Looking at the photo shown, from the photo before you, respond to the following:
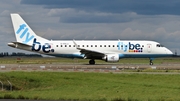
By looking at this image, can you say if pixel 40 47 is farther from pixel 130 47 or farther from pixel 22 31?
pixel 130 47

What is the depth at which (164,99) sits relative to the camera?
21109mm

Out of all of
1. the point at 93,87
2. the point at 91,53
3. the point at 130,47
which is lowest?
the point at 93,87

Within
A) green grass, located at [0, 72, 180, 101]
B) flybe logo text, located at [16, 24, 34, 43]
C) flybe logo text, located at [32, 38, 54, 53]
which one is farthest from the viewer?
flybe logo text, located at [16, 24, 34, 43]

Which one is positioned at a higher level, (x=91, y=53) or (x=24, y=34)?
(x=24, y=34)

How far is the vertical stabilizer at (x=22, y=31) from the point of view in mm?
61562

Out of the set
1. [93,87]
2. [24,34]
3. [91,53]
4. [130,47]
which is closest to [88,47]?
[91,53]

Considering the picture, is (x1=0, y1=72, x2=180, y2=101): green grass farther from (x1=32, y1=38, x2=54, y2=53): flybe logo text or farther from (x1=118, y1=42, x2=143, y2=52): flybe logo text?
(x1=32, y1=38, x2=54, y2=53): flybe logo text

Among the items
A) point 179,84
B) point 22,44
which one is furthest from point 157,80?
point 22,44

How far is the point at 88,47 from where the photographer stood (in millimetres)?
61344

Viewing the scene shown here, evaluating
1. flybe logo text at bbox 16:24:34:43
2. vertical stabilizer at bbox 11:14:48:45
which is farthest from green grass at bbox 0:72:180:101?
flybe logo text at bbox 16:24:34:43

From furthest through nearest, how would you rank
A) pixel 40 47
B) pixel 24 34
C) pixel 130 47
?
pixel 24 34 → pixel 40 47 → pixel 130 47

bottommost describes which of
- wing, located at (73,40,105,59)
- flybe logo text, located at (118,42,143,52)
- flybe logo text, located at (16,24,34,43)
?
wing, located at (73,40,105,59)

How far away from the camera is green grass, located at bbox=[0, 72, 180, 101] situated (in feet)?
75.2

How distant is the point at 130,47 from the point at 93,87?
32.6 meters
